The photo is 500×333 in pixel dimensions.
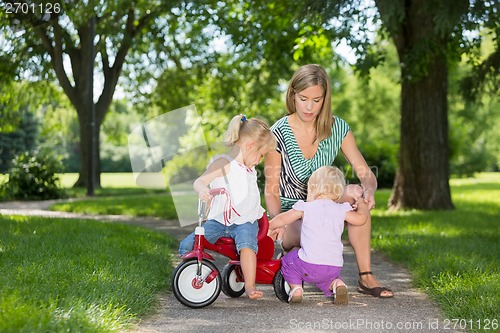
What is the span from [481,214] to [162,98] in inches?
611

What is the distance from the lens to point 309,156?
6.04 metres

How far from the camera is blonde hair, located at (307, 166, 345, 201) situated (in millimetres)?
5391

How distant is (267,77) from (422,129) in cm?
1142

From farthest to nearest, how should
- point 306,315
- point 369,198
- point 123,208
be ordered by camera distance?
1. point 123,208
2. point 369,198
3. point 306,315

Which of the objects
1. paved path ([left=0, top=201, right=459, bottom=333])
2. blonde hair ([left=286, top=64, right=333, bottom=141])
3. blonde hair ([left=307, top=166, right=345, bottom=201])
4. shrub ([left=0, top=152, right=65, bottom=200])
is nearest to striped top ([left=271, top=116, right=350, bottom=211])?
blonde hair ([left=286, top=64, right=333, bottom=141])

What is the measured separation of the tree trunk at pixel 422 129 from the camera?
1312cm

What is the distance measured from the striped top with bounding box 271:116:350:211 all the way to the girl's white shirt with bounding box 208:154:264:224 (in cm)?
70

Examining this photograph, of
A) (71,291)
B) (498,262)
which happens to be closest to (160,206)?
(498,262)

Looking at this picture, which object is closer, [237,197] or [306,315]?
[306,315]

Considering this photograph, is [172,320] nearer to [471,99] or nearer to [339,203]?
[339,203]

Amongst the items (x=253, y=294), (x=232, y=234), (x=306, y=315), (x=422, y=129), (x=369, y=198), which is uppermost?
(x=422, y=129)

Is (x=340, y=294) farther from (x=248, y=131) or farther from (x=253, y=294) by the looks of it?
(x=248, y=131)

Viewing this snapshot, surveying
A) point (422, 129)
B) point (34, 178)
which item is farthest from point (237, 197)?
point (34, 178)

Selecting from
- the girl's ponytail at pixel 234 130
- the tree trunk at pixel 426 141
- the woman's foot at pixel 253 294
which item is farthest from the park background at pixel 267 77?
the girl's ponytail at pixel 234 130
